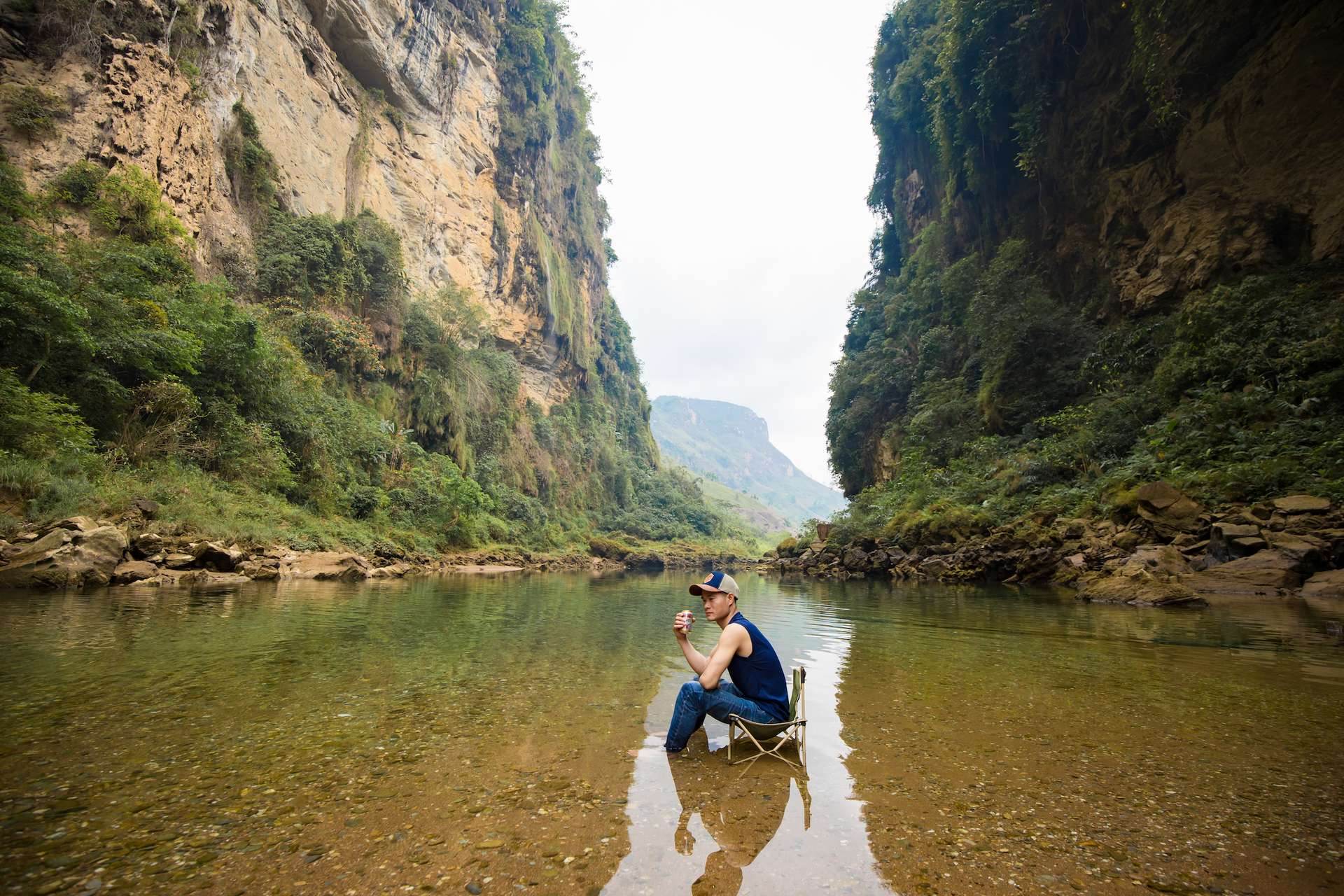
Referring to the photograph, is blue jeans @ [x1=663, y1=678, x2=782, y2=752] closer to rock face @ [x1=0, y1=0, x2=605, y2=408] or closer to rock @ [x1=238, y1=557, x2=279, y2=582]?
rock @ [x1=238, y1=557, x2=279, y2=582]

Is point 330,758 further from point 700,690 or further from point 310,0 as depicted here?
point 310,0

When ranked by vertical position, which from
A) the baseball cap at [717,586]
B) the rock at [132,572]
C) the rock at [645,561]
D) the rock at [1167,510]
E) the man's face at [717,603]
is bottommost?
the rock at [645,561]

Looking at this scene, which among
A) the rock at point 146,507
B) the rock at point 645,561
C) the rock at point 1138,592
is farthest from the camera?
the rock at point 645,561

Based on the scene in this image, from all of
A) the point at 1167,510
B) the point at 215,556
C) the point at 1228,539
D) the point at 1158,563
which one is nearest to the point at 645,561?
the point at 215,556

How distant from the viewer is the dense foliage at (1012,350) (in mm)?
11891

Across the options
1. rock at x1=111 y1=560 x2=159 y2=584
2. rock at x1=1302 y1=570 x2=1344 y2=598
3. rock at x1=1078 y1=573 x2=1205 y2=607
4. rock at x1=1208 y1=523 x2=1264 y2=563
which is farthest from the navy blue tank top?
rock at x1=111 y1=560 x2=159 y2=584

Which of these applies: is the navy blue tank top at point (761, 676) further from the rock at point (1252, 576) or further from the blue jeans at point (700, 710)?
the rock at point (1252, 576)

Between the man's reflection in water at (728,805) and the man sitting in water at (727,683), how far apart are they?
242 mm

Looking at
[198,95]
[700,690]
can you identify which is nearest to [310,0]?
[198,95]

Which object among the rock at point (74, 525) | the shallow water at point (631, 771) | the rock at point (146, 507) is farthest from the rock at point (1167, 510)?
the rock at point (146, 507)

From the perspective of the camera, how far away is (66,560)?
9070 mm

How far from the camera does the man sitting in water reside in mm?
3510

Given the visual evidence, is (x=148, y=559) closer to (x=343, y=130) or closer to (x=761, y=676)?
(x=761, y=676)

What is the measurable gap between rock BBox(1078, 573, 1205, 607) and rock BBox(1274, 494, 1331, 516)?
246 cm
